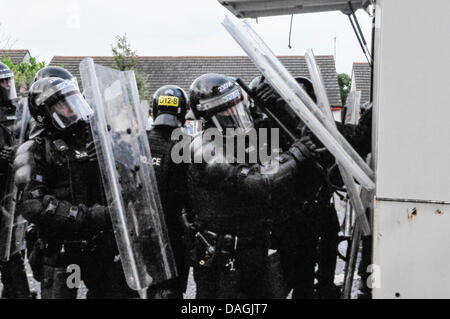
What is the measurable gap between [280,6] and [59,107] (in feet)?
5.24

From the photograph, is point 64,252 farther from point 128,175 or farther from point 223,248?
point 223,248

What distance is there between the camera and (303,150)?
9.05 ft

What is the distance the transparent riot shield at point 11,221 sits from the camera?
3930 millimetres

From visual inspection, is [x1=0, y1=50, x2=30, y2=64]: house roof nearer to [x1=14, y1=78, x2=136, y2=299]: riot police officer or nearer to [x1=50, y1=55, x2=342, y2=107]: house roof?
[x1=50, y1=55, x2=342, y2=107]: house roof

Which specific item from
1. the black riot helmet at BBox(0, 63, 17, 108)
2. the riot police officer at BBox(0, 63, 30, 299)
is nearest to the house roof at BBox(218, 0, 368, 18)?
the riot police officer at BBox(0, 63, 30, 299)

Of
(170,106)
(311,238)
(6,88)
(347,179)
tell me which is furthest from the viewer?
(6,88)

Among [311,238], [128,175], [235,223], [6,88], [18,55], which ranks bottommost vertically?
[311,238]

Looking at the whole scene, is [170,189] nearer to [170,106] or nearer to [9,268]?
[170,106]

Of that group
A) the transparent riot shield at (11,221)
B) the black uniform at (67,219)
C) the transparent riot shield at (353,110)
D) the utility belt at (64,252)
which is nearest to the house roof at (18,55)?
the transparent riot shield at (11,221)

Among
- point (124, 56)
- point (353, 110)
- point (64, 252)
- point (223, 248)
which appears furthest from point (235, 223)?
point (124, 56)

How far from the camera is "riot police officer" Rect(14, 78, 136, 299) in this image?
112 inches

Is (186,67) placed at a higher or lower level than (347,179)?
higher

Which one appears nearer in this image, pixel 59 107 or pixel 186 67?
pixel 59 107

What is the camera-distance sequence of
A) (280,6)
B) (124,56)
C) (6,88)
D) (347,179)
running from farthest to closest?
(124,56)
(6,88)
(280,6)
(347,179)
